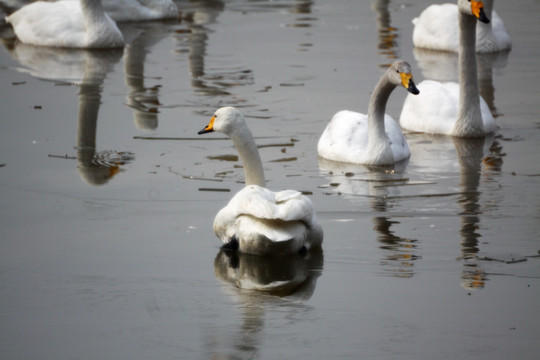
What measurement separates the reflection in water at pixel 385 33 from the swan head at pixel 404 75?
582 cm

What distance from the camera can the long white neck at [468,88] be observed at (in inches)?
493

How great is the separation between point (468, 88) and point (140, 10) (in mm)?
11248

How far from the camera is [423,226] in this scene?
30.1 feet

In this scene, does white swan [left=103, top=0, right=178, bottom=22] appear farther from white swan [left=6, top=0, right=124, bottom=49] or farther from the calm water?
the calm water

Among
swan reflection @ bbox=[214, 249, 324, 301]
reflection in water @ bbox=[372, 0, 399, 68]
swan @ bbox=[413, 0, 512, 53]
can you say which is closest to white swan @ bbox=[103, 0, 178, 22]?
reflection in water @ bbox=[372, 0, 399, 68]

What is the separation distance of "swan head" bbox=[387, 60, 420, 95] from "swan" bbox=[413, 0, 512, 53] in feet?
23.7

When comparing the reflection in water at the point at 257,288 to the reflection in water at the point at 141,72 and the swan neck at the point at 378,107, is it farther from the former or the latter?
the reflection in water at the point at 141,72

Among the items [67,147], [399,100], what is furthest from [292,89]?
[67,147]

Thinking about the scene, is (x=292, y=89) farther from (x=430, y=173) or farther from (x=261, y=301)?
(x=261, y=301)

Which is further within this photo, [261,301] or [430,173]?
[430,173]

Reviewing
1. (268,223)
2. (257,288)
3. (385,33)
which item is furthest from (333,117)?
(385,33)

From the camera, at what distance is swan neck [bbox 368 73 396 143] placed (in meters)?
11.1

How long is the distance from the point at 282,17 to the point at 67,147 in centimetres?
1038

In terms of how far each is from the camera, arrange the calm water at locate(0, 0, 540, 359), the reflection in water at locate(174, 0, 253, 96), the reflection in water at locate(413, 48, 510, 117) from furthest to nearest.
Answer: the reflection in water at locate(174, 0, 253, 96) < the reflection in water at locate(413, 48, 510, 117) < the calm water at locate(0, 0, 540, 359)
